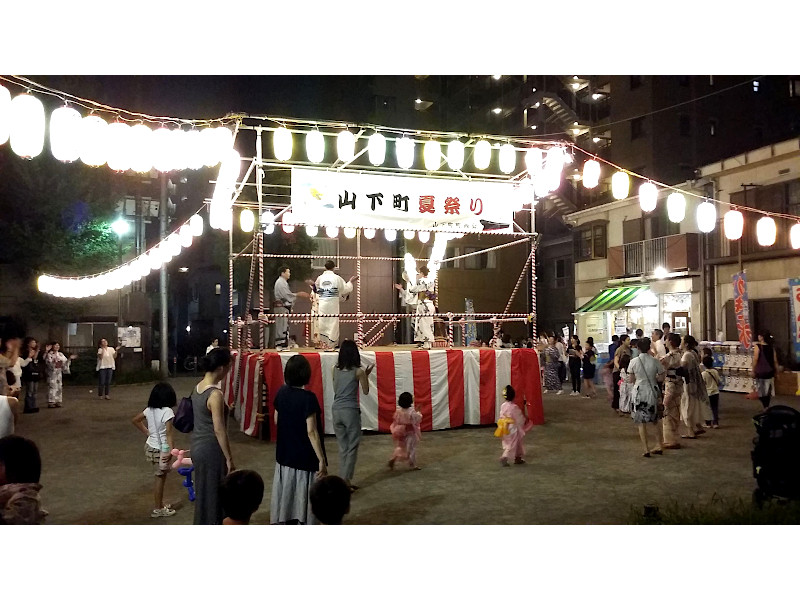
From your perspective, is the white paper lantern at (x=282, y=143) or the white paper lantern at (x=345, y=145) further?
the white paper lantern at (x=345, y=145)

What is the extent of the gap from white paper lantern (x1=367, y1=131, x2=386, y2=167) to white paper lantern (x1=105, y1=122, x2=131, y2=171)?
4384 millimetres

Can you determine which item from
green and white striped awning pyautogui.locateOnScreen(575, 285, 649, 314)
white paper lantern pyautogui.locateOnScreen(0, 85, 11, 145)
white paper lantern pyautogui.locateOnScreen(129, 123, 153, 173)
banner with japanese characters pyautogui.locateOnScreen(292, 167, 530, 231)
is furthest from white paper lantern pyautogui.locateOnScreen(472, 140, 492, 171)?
green and white striped awning pyautogui.locateOnScreen(575, 285, 649, 314)

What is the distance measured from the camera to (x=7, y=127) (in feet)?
24.8

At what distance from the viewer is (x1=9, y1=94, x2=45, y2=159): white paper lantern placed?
7.77m

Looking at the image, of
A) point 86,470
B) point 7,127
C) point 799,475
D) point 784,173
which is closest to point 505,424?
point 799,475

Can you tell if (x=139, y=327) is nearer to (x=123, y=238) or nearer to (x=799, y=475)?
(x=123, y=238)

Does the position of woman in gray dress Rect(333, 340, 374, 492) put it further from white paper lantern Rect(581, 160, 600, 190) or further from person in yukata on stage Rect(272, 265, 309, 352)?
white paper lantern Rect(581, 160, 600, 190)

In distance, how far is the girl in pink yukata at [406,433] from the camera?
29.1 feet

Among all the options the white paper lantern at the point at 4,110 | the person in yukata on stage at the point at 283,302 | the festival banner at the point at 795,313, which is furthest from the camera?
the festival banner at the point at 795,313


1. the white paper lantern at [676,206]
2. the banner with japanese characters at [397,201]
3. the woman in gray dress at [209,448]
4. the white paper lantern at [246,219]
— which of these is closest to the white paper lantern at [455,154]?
the banner with japanese characters at [397,201]

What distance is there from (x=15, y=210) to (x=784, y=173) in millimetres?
28602

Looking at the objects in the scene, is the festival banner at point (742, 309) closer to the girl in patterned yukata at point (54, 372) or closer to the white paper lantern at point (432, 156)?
the white paper lantern at point (432, 156)

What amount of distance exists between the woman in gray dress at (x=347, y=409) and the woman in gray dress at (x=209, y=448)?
8.04 ft

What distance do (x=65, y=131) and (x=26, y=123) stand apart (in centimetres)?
79
